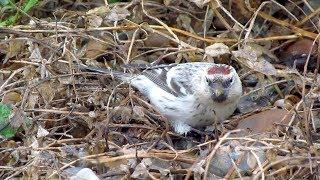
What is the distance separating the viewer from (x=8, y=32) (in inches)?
224

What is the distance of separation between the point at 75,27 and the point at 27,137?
115 centimetres

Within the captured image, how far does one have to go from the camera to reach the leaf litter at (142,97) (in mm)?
4320

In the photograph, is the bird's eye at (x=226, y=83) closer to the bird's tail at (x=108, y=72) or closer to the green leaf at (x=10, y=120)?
the bird's tail at (x=108, y=72)

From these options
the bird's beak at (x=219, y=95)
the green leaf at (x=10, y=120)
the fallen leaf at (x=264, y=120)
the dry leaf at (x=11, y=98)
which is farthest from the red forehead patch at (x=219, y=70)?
the dry leaf at (x=11, y=98)

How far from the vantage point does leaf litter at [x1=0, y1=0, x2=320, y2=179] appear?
14.2 feet

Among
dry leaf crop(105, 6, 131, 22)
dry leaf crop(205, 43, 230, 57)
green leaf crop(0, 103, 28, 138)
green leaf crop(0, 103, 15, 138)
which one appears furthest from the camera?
dry leaf crop(105, 6, 131, 22)

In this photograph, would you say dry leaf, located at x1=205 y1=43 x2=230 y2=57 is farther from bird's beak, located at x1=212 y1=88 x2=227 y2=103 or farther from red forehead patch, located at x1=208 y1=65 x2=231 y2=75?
bird's beak, located at x1=212 y1=88 x2=227 y2=103

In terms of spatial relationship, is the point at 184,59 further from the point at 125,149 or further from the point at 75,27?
the point at 125,149

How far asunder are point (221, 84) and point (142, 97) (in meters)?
0.72

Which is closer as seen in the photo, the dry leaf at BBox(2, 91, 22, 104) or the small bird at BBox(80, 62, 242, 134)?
the small bird at BBox(80, 62, 242, 134)

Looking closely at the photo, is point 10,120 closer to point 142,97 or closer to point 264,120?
point 142,97

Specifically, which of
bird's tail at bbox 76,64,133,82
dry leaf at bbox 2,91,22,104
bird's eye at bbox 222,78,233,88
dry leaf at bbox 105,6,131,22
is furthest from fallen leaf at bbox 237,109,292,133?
dry leaf at bbox 2,91,22,104

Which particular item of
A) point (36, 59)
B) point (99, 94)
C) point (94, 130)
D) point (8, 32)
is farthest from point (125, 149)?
point (8, 32)

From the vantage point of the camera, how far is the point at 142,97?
5.50m
